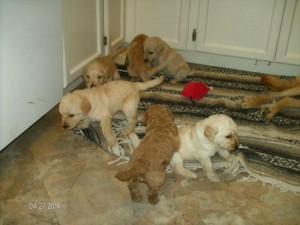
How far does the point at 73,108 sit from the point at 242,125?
1.14 m

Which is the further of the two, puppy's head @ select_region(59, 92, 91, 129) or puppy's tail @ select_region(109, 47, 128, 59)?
puppy's tail @ select_region(109, 47, 128, 59)

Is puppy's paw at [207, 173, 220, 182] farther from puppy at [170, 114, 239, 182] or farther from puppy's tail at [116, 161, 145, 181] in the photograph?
puppy's tail at [116, 161, 145, 181]

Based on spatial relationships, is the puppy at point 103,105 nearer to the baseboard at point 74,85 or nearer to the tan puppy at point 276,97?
the baseboard at point 74,85

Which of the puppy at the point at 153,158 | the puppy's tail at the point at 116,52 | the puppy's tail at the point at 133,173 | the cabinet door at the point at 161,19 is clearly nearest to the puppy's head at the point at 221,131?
the puppy at the point at 153,158

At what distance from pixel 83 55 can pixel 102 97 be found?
2.11 ft

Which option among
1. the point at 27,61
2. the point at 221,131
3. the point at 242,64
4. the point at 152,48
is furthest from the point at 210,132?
the point at 242,64

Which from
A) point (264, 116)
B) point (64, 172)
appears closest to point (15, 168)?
point (64, 172)

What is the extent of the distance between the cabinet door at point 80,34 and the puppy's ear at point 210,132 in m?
1.18

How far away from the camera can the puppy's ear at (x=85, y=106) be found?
209 cm

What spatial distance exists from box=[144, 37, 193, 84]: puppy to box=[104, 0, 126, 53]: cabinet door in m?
0.39

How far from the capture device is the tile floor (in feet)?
5.69

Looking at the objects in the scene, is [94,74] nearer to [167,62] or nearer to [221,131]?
[167,62]

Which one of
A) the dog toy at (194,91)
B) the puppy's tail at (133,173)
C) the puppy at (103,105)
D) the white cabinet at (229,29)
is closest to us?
the puppy's tail at (133,173)
